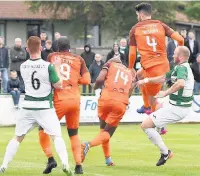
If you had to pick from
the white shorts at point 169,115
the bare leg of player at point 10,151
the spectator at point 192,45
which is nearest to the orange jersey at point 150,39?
the white shorts at point 169,115

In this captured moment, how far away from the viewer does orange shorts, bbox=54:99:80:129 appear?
42.8 feet

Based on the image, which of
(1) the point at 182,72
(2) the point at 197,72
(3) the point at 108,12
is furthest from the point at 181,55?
(3) the point at 108,12

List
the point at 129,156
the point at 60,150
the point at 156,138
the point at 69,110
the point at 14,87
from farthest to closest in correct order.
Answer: the point at 14,87 < the point at 129,156 < the point at 156,138 < the point at 69,110 < the point at 60,150

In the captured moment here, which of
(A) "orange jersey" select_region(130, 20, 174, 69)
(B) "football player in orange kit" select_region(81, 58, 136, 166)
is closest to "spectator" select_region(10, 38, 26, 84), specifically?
(A) "orange jersey" select_region(130, 20, 174, 69)

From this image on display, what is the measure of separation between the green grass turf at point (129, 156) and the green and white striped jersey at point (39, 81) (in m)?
1.30

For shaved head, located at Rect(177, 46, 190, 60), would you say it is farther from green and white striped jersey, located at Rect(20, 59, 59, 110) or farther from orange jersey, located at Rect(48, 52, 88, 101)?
green and white striped jersey, located at Rect(20, 59, 59, 110)

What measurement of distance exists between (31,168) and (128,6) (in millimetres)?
38451

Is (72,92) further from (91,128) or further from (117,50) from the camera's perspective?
(117,50)

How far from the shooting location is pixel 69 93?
13133 millimetres

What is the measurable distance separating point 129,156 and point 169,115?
2.46 m

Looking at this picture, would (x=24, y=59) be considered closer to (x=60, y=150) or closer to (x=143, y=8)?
(x=143, y=8)

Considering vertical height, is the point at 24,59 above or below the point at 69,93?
below

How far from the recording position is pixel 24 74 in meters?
12.4

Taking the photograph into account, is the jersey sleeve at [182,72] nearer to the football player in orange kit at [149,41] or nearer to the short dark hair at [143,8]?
the football player in orange kit at [149,41]
